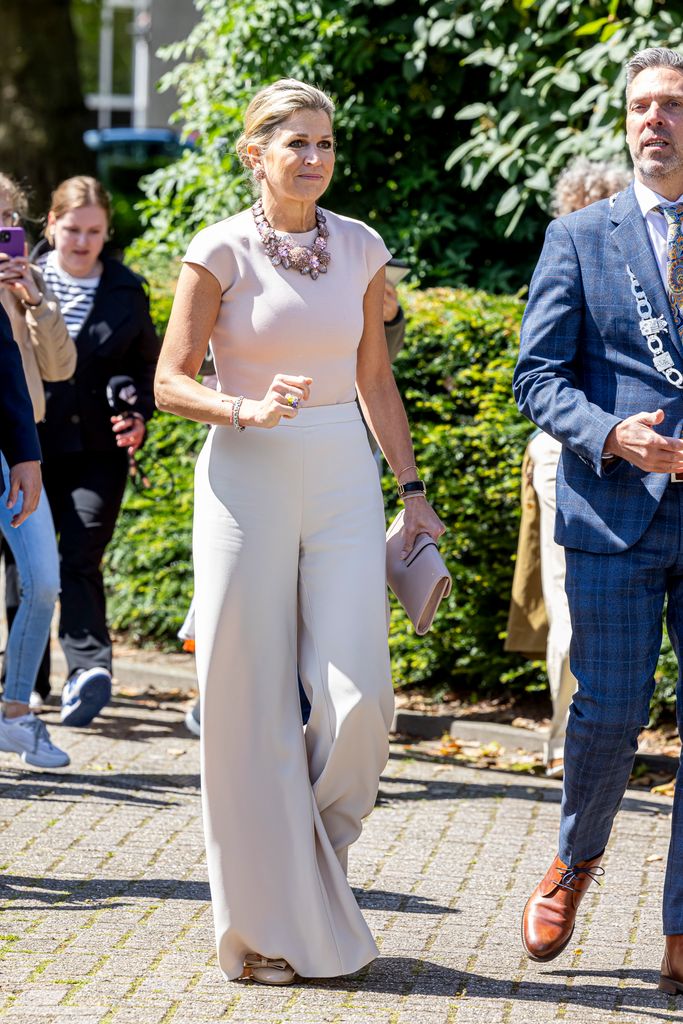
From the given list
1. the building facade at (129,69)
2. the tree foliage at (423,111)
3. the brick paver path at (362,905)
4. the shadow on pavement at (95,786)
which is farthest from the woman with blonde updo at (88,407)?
the building facade at (129,69)

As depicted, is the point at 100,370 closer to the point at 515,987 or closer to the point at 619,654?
the point at 619,654

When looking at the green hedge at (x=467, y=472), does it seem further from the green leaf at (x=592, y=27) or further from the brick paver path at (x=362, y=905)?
the green leaf at (x=592, y=27)

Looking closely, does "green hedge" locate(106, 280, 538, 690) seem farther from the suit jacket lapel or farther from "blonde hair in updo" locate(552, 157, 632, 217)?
the suit jacket lapel

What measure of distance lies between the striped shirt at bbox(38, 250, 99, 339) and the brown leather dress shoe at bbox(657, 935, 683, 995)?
412 cm

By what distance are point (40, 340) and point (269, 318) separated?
8.71 feet

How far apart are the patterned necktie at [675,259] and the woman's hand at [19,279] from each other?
9.15 feet

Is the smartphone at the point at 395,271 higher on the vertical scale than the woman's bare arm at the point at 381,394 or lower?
higher

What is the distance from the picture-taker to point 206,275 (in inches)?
154

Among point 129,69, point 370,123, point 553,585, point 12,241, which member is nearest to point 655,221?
point 553,585

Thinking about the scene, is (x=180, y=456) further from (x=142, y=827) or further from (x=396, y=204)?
(x=142, y=827)

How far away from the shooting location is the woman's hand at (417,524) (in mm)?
4129

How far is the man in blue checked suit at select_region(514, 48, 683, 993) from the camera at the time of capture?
3.96 meters

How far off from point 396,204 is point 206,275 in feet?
20.2

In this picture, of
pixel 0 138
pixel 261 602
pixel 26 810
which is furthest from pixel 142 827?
pixel 0 138
